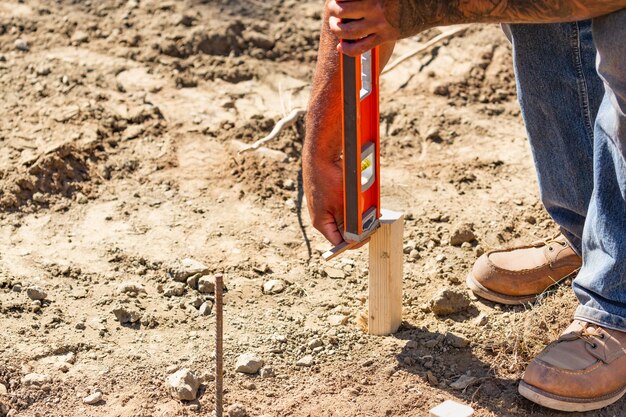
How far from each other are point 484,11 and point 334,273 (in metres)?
1.23

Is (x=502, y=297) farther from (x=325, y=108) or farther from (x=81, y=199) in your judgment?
(x=81, y=199)

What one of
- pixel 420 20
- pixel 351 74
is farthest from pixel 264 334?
pixel 420 20

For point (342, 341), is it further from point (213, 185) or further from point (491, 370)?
point (213, 185)

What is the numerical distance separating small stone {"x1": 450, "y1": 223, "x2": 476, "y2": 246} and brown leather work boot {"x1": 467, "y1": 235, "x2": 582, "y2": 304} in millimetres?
295

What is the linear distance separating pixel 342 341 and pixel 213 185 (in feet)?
3.74

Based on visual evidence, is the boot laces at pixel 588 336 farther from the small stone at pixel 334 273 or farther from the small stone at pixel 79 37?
the small stone at pixel 79 37

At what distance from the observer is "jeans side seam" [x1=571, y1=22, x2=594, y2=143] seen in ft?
9.32

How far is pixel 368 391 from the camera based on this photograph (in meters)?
2.75

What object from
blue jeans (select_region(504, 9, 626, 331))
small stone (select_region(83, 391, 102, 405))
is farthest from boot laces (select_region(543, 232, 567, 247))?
small stone (select_region(83, 391, 102, 405))

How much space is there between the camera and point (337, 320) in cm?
307

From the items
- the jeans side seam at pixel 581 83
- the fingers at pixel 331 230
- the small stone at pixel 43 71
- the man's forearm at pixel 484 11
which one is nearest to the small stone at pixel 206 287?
the fingers at pixel 331 230

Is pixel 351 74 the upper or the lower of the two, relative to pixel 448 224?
upper

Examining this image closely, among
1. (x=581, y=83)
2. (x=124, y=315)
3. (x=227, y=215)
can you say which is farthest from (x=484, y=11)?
(x=227, y=215)

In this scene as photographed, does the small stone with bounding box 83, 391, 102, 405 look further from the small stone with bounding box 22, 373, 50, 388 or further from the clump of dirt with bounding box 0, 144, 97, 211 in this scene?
the clump of dirt with bounding box 0, 144, 97, 211
